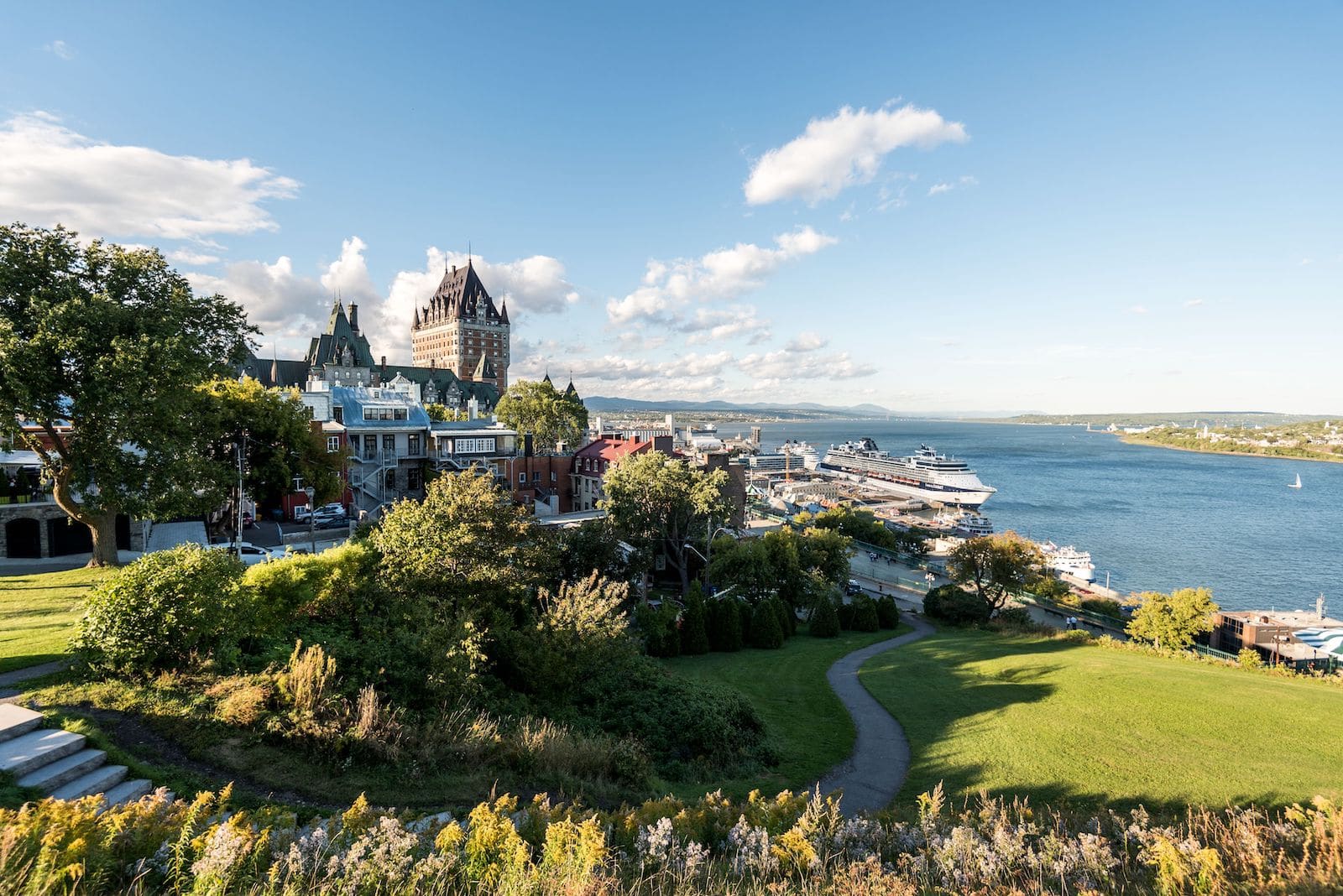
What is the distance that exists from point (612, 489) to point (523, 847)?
26.1 metres

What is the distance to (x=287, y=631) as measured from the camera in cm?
1309

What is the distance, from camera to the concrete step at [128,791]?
23.1 ft

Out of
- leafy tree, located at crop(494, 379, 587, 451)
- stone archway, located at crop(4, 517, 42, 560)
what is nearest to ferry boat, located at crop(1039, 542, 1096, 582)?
leafy tree, located at crop(494, 379, 587, 451)

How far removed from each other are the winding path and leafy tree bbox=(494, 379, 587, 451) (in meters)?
50.6

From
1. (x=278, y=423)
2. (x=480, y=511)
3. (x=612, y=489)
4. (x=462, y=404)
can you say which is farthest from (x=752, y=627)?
(x=462, y=404)

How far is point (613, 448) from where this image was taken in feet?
159

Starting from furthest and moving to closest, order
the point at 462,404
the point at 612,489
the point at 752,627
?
the point at 462,404 < the point at 612,489 < the point at 752,627

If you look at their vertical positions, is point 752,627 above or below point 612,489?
below

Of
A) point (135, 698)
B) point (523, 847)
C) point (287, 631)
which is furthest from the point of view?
point (287, 631)

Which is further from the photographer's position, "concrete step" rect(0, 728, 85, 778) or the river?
the river

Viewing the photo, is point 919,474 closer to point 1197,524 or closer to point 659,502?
point 1197,524

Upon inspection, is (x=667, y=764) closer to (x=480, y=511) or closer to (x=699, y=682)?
(x=699, y=682)

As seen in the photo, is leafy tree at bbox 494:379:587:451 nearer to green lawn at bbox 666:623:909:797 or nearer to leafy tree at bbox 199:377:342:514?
leafy tree at bbox 199:377:342:514

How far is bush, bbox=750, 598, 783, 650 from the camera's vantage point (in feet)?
84.4
